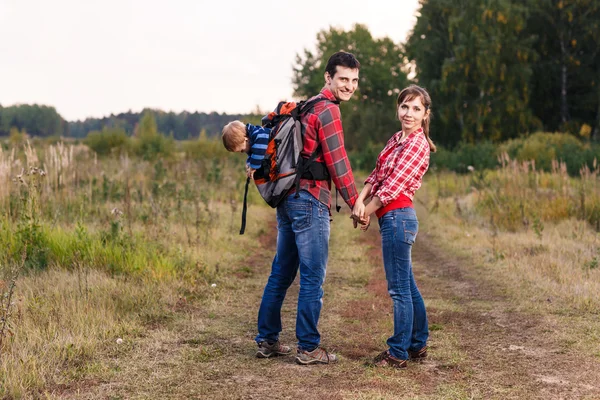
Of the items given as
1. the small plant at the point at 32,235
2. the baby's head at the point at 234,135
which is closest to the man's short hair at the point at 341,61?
the baby's head at the point at 234,135

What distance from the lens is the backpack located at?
4.35 metres

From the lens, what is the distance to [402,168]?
4344 mm

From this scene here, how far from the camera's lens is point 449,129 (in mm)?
35844

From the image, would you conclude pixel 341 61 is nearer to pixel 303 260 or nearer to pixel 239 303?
pixel 303 260

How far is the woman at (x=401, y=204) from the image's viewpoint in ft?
14.2

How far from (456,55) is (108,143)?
17674 mm

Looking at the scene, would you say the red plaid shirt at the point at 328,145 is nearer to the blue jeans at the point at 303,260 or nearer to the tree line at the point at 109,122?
the blue jeans at the point at 303,260

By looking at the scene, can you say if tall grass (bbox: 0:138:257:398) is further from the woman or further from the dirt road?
the woman

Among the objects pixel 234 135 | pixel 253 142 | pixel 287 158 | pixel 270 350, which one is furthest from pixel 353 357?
pixel 234 135

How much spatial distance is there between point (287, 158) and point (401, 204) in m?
0.84

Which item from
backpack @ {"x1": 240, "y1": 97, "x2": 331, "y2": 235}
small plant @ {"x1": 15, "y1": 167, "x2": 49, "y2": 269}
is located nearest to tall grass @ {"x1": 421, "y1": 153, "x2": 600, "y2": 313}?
backpack @ {"x1": 240, "y1": 97, "x2": 331, "y2": 235}

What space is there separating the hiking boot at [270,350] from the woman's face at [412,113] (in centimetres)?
186

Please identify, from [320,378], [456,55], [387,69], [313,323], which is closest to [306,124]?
[313,323]

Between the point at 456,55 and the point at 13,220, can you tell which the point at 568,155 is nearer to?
the point at 456,55
